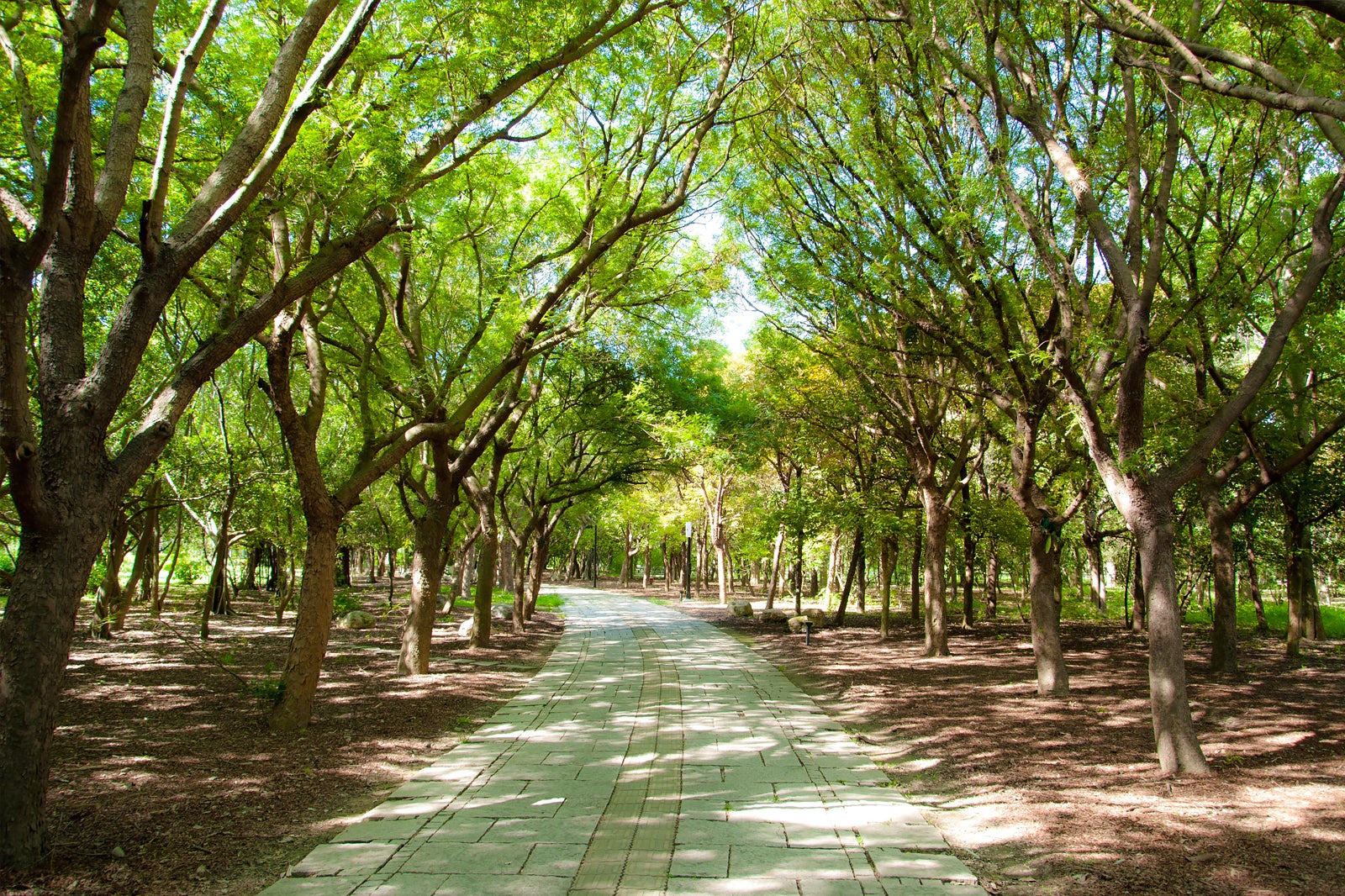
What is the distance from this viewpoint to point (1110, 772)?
19.2ft

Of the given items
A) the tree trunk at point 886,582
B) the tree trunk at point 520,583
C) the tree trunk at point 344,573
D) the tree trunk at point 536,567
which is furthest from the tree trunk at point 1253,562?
the tree trunk at point 344,573

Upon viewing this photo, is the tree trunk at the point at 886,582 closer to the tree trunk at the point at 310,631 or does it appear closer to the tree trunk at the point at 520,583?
the tree trunk at the point at 520,583

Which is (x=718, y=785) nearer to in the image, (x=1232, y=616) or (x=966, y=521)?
(x=1232, y=616)

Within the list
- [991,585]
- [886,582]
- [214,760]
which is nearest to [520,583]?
[886,582]

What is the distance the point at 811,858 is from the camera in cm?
422

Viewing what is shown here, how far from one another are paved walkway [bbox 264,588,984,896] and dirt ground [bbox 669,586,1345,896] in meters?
0.51

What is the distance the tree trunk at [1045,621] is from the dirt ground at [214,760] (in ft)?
22.1

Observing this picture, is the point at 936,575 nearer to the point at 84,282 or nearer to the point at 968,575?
the point at 968,575

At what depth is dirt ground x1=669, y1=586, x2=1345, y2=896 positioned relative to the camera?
3998 millimetres

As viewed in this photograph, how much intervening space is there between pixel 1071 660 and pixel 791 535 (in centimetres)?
622

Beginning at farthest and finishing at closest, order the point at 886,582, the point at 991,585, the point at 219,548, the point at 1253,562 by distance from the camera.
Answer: the point at 991,585
the point at 1253,562
the point at 886,582
the point at 219,548

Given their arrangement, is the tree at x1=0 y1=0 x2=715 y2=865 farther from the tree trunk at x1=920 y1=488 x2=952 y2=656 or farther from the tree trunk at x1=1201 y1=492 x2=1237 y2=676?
the tree trunk at x1=1201 y1=492 x2=1237 y2=676

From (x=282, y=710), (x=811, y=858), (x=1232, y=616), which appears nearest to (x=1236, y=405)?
(x=811, y=858)

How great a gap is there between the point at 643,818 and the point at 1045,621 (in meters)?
6.67
